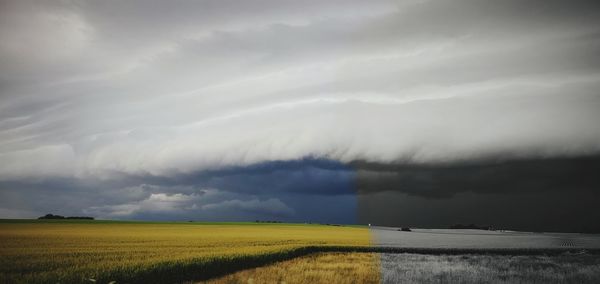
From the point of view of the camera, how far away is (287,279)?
2336cm

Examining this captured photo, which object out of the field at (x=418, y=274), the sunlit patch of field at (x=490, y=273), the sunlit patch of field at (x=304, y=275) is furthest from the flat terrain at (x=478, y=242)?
the sunlit patch of field at (x=304, y=275)

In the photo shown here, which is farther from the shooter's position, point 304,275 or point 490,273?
point 490,273

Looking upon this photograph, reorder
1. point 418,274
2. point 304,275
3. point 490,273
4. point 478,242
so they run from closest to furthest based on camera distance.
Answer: point 304,275 → point 418,274 → point 490,273 → point 478,242

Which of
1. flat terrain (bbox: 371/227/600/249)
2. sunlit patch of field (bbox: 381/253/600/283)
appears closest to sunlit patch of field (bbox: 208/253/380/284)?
sunlit patch of field (bbox: 381/253/600/283)

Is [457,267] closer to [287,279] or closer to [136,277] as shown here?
[287,279]

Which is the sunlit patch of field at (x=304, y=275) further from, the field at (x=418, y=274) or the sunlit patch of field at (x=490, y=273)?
the sunlit patch of field at (x=490, y=273)

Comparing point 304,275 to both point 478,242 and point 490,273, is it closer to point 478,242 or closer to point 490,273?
point 490,273

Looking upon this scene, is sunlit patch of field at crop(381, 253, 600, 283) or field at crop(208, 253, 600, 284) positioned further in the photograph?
sunlit patch of field at crop(381, 253, 600, 283)

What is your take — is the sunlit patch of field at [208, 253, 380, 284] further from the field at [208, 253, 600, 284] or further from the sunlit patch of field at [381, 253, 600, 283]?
the sunlit patch of field at [381, 253, 600, 283]

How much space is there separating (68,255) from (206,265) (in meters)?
9.76

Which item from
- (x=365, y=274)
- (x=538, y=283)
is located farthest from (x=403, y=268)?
(x=538, y=283)

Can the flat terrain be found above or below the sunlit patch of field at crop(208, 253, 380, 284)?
below

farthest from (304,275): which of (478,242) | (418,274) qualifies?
(478,242)

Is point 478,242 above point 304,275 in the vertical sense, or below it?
below
